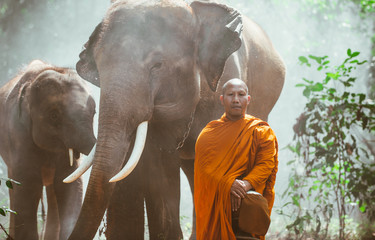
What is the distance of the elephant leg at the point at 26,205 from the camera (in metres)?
4.40

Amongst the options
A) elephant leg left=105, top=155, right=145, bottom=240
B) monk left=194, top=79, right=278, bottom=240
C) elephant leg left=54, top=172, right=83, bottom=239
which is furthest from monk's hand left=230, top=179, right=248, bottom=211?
elephant leg left=54, top=172, right=83, bottom=239

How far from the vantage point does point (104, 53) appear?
3453 mm

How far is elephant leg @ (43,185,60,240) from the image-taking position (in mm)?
5055

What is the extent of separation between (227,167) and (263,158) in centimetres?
21

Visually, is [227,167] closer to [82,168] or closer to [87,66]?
[82,168]

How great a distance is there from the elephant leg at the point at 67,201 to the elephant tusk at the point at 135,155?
184 cm

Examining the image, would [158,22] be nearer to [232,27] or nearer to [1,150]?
[232,27]

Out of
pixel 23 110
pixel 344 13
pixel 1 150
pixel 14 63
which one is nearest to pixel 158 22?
pixel 23 110

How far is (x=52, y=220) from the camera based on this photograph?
5.18 m

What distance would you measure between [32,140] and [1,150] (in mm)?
655

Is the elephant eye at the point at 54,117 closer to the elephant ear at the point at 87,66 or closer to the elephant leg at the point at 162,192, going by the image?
the elephant ear at the point at 87,66

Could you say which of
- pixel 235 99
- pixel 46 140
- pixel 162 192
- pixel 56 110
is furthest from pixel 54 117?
pixel 235 99

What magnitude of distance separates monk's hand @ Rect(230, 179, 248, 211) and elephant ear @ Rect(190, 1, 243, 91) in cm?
119

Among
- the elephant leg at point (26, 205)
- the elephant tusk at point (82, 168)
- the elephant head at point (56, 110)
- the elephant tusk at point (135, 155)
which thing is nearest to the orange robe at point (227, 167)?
the elephant tusk at point (135, 155)
